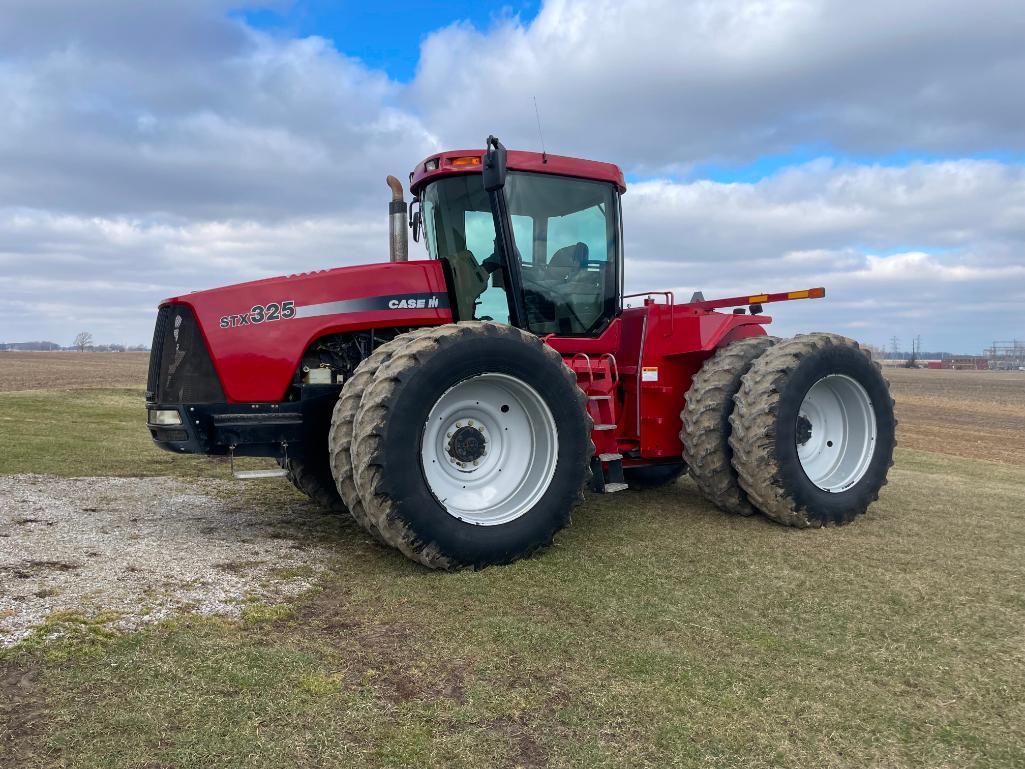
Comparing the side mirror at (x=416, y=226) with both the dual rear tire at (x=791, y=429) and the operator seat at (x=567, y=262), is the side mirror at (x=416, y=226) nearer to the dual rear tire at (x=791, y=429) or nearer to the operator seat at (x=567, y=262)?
the operator seat at (x=567, y=262)

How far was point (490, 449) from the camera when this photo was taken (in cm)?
523

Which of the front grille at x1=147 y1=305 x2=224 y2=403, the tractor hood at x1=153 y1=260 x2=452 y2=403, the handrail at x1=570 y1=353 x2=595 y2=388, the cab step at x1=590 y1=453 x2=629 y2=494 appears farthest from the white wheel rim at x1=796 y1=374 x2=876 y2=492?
the front grille at x1=147 y1=305 x2=224 y2=403

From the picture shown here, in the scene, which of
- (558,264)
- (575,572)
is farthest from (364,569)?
(558,264)

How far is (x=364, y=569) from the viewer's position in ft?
15.5

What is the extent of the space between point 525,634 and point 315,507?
3334 millimetres

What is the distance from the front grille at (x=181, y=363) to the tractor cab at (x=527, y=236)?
1786mm

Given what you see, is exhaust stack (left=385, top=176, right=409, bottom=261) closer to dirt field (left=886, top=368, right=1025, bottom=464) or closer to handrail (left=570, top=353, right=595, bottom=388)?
handrail (left=570, top=353, right=595, bottom=388)

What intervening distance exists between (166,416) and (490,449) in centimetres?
215

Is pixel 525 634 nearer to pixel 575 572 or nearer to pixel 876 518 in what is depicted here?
pixel 575 572

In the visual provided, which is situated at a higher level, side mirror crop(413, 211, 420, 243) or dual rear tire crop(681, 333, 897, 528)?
side mirror crop(413, 211, 420, 243)

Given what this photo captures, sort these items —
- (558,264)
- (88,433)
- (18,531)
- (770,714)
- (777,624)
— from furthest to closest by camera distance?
(88,433)
(558,264)
(18,531)
(777,624)
(770,714)

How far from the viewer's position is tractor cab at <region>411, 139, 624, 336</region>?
5.89 meters

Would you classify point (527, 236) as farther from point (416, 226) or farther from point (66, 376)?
point (66, 376)

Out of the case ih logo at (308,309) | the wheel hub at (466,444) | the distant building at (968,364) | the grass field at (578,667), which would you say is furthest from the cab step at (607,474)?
the distant building at (968,364)
